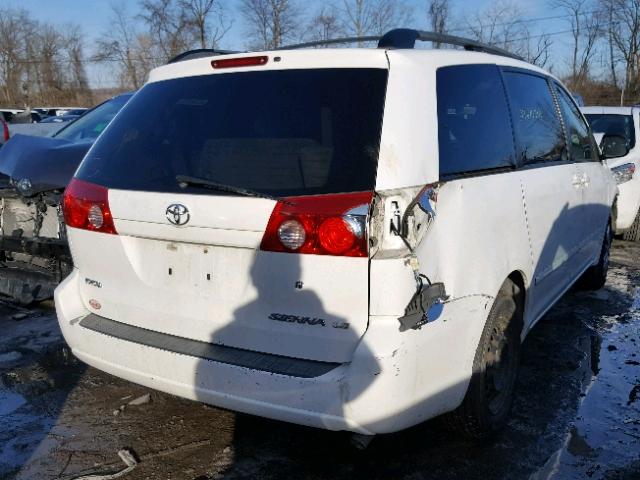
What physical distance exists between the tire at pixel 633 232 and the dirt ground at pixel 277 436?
429 centimetres

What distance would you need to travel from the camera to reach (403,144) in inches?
90.2

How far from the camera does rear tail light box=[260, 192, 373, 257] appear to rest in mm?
2178

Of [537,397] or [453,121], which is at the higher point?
[453,121]

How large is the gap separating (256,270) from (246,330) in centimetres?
26

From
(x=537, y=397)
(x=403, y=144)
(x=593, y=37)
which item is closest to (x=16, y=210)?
(x=403, y=144)

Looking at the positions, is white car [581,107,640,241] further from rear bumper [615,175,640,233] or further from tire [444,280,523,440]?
tire [444,280,523,440]

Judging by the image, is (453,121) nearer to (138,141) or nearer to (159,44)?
(138,141)

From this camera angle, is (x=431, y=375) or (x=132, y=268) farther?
(x=132, y=268)

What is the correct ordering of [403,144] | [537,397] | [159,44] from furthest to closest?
[159,44] < [537,397] < [403,144]

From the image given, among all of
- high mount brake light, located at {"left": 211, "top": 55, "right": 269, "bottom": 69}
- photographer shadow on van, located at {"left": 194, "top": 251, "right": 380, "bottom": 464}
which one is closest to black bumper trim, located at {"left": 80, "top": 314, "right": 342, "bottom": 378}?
photographer shadow on van, located at {"left": 194, "top": 251, "right": 380, "bottom": 464}

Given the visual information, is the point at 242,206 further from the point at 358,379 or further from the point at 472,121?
the point at 472,121

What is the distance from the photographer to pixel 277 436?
3.10 meters

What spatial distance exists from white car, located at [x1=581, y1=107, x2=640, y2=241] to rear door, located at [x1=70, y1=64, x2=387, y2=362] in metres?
5.08

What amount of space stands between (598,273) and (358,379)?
13.8 feet
